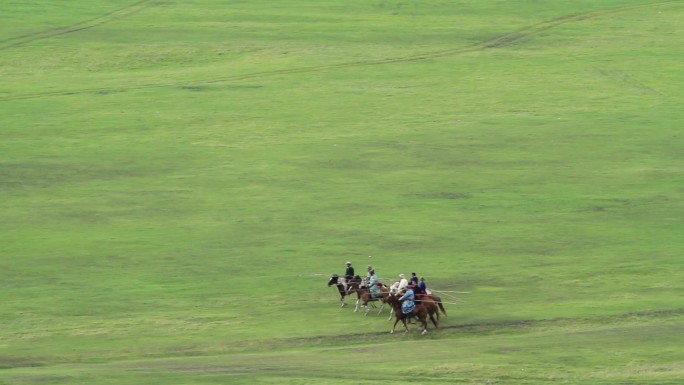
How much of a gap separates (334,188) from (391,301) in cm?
1873

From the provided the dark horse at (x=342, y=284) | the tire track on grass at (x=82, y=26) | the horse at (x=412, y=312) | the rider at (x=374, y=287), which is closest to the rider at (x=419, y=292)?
the horse at (x=412, y=312)

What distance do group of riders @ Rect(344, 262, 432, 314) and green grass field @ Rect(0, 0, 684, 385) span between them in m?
0.88

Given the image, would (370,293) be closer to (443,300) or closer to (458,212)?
(443,300)

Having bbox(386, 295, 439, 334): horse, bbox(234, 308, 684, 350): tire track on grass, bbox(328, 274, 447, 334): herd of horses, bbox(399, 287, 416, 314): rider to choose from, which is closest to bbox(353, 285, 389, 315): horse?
bbox(328, 274, 447, 334): herd of horses

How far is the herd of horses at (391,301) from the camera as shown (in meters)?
38.9

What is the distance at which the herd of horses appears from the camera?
128 feet

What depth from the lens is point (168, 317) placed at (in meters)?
41.2

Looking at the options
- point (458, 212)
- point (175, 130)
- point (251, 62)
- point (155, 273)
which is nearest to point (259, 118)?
point (175, 130)

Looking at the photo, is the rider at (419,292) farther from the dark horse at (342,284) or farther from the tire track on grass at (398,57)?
the tire track on grass at (398,57)

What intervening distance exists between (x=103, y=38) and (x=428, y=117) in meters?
22.9

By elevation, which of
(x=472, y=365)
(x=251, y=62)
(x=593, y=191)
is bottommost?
(x=472, y=365)

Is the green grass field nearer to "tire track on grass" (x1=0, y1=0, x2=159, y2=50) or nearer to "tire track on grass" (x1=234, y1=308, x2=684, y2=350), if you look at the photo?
"tire track on grass" (x1=234, y1=308, x2=684, y2=350)

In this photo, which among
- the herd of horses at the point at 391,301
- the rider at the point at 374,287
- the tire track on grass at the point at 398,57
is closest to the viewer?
the herd of horses at the point at 391,301

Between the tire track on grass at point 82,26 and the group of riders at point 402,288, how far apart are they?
45.0 metres
